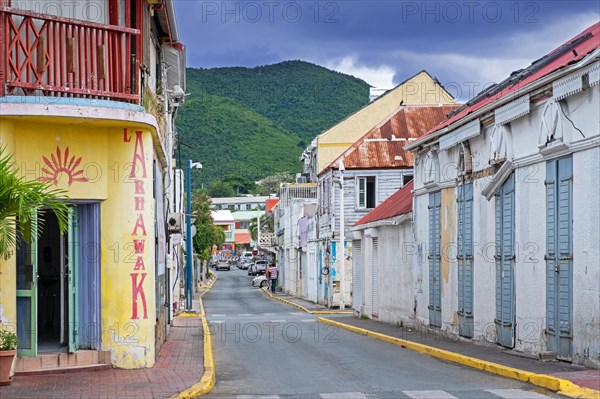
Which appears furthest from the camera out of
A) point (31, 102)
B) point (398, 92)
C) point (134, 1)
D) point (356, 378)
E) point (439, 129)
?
point (398, 92)

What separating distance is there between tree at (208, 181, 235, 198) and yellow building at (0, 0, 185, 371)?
13223cm

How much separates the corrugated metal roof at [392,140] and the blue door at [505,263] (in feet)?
77.5

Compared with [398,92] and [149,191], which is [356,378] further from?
[398,92]

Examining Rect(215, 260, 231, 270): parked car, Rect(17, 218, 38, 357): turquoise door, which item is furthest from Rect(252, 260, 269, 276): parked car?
Rect(17, 218, 38, 357): turquoise door

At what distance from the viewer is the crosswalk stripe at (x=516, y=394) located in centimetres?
1119

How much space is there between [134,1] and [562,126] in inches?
287

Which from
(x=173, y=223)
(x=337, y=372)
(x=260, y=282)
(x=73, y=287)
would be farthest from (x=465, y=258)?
(x=260, y=282)

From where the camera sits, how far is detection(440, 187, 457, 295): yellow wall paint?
21.0 meters

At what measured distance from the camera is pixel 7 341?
1175cm

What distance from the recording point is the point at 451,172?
69.1 ft

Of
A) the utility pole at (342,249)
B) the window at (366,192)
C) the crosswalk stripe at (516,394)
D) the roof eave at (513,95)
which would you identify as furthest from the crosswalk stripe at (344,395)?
the window at (366,192)

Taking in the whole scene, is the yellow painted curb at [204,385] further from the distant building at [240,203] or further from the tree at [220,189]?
the tree at [220,189]

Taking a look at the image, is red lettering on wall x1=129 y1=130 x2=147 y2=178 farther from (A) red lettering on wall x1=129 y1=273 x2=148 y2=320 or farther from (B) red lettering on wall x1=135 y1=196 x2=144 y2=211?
(A) red lettering on wall x1=129 y1=273 x2=148 y2=320

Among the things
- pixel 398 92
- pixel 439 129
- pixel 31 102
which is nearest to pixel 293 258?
pixel 398 92
